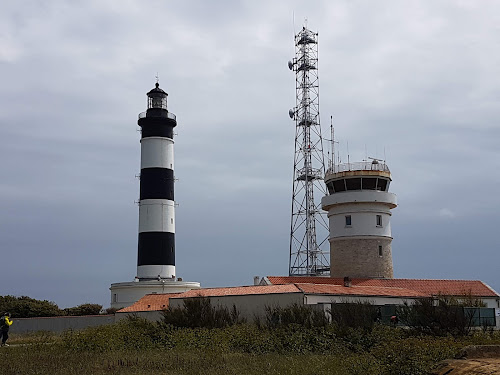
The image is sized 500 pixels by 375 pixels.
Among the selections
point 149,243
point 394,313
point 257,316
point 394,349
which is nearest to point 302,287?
point 257,316

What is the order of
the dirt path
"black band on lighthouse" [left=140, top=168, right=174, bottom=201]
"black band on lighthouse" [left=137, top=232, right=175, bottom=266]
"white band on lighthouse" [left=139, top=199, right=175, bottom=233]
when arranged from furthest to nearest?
"black band on lighthouse" [left=140, top=168, right=174, bottom=201]
"white band on lighthouse" [left=139, top=199, right=175, bottom=233]
"black band on lighthouse" [left=137, top=232, right=175, bottom=266]
the dirt path

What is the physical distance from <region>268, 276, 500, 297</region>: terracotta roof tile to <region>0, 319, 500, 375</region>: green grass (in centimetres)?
1156

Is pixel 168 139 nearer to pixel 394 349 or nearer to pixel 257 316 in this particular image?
pixel 257 316

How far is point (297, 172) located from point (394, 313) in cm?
2000

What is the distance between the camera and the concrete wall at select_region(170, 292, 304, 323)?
97.9ft

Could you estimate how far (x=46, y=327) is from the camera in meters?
39.2

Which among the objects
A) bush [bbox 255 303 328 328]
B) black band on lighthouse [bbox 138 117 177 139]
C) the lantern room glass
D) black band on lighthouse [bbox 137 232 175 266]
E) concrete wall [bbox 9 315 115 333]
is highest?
the lantern room glass

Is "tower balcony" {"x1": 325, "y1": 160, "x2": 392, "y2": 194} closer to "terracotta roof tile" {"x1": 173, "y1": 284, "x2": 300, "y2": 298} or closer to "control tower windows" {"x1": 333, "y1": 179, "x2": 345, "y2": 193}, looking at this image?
"control tower windows" {"x1": 333, "y1": 179, "x2": 345, "y2": 193}

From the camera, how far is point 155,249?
4447 centimetres

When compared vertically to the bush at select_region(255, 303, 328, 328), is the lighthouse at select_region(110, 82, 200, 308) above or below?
above

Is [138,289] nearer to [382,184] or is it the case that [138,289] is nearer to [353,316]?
[382,184]

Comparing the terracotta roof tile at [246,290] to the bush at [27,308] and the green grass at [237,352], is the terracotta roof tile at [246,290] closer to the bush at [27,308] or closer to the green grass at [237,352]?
the green grass at [237,352]

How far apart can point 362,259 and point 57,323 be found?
64.7 feet

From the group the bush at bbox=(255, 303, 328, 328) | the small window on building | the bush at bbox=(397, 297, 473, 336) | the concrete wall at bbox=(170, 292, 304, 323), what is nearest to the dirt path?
the bush at bbox=(397, 297, 473, 336)
